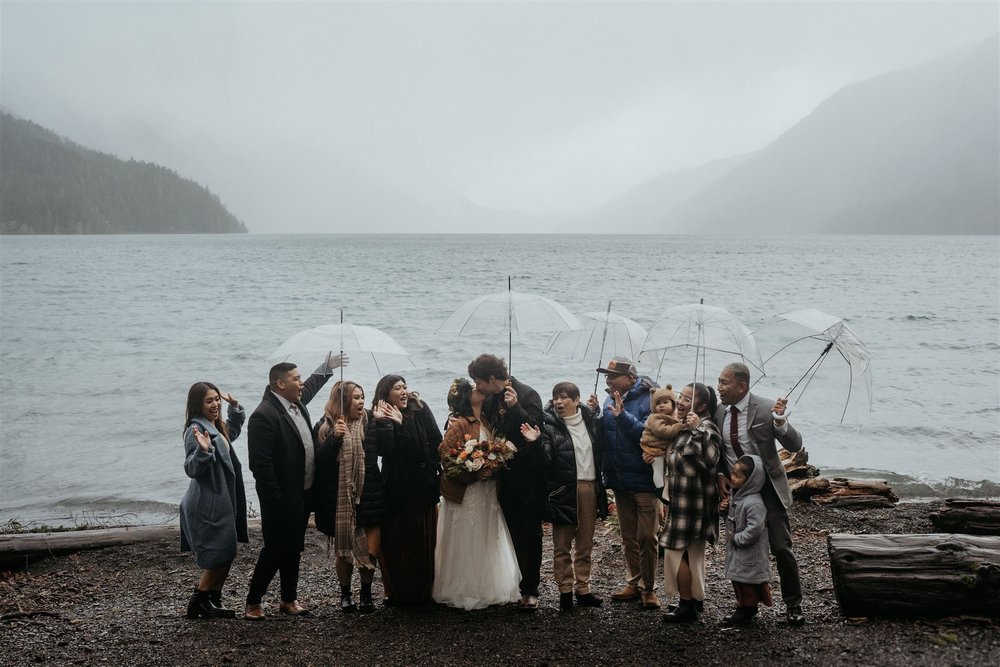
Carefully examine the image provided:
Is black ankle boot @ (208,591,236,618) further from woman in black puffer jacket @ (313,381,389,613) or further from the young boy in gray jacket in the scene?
the young boy in gray jacket

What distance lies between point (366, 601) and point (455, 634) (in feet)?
3.13

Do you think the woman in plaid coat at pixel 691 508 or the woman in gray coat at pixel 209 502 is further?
the woman in gray coat at pixel 209 502

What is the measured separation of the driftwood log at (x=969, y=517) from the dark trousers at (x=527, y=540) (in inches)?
183

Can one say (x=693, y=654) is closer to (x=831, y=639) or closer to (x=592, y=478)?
(x=831, y=639)

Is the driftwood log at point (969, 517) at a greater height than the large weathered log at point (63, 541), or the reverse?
the driftwood log at point (969, 517)

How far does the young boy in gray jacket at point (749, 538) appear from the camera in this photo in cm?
561

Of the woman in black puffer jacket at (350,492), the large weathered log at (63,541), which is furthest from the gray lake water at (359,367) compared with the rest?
the large weathered log at (63,541)

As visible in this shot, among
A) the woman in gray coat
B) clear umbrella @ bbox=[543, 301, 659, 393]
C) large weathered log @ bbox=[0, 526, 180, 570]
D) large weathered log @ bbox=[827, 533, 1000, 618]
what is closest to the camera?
large weathered log @ bbox=[827, 533, 1000, 618]

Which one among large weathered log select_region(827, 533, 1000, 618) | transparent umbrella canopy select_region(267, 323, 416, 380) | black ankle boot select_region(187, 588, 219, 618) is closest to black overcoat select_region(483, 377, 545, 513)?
transparent umbrella canopy select_region(267, 323, 416, 380)

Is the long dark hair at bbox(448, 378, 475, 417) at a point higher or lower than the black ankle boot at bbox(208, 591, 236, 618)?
higher

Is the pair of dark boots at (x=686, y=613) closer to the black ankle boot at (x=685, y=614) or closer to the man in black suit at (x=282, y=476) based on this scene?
the black ankle boot at (x=685, y=614)

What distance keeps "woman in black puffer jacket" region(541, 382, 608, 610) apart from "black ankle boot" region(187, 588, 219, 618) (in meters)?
2.78

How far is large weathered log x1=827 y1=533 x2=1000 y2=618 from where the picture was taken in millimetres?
5277

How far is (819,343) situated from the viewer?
19.2 ft
